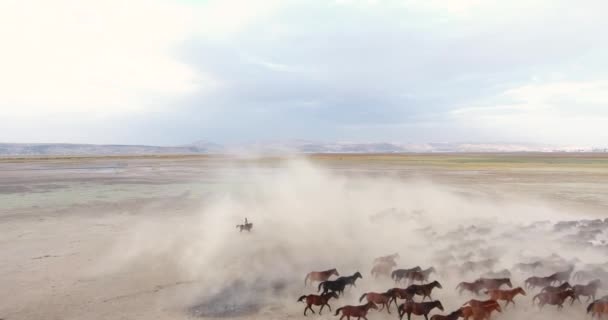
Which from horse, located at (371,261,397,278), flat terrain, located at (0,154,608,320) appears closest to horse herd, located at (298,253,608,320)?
horse, located at (371,261,397,278)

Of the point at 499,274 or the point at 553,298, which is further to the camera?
the point at 499,274

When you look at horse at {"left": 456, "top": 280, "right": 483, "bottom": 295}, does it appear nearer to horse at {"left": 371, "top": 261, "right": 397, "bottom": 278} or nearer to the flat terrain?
horse at {"left": 371, "top": 261, "right": 397, "bottom": 278}

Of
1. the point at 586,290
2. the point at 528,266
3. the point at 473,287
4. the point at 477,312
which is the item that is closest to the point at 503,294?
the point at 473,287

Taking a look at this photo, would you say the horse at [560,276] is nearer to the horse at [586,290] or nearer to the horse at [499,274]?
the horse at [586,290]

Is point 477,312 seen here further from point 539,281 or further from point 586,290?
point 586,290

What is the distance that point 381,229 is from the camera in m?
17.3

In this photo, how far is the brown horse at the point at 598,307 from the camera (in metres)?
7.64

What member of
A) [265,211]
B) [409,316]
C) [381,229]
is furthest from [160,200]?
[409,316]

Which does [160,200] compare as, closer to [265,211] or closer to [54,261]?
[265,211]

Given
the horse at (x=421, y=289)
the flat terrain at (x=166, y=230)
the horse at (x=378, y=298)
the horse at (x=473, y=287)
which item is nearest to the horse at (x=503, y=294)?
the horse at (x=473, y=287)

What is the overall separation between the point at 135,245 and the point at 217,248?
378cm

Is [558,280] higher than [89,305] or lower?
higher

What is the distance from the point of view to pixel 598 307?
25.4 ft

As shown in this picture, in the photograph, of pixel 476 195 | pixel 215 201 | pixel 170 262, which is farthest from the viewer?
pixel 476 195
